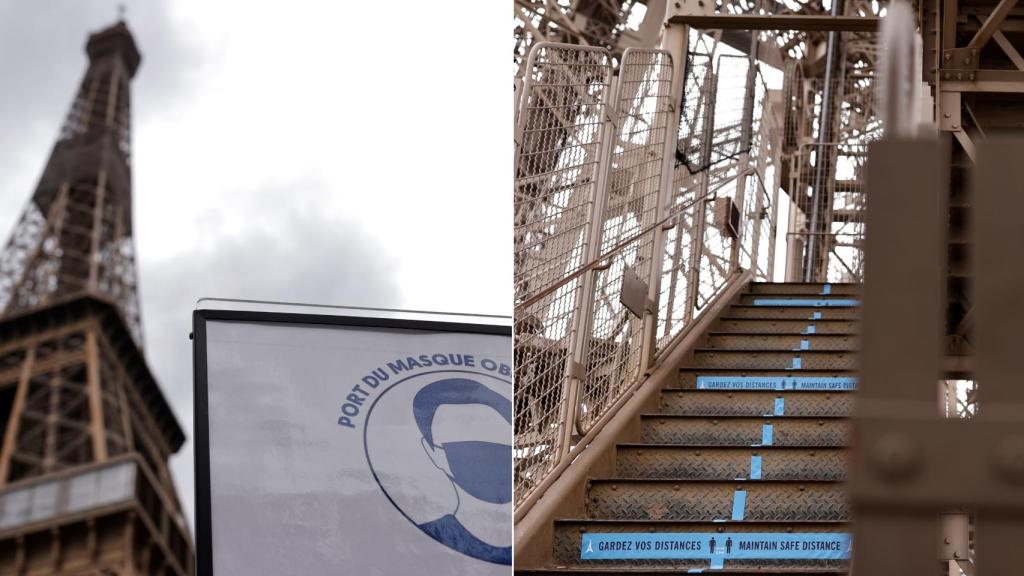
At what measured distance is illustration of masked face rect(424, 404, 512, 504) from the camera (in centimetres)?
332

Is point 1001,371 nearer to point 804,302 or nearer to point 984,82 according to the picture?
point 984,82

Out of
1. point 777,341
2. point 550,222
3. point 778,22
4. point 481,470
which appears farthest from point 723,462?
point 778,22

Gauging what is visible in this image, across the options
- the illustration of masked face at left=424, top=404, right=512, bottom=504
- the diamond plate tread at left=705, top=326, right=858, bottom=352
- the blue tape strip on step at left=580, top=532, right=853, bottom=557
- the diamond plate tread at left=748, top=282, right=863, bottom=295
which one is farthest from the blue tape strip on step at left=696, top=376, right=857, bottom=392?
the illustration of masked face at left=424, top=404, right=512, bottom=504

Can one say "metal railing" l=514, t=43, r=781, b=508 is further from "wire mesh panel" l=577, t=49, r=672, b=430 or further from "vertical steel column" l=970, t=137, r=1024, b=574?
"vertical steel column" l=970, t=137, r=1024, b=574

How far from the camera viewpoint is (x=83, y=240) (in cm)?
485

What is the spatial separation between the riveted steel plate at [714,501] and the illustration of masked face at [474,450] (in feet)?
4.88

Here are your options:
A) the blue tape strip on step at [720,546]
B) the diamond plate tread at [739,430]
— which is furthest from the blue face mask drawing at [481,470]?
the diamond plate tread at [739,430]

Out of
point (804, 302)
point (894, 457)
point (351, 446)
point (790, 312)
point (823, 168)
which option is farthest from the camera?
point (823, 168)

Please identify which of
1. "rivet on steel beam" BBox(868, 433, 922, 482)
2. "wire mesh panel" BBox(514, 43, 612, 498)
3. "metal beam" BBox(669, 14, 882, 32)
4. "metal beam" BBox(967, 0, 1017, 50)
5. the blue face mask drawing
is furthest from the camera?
"metal beam" BBox(669, 14, 882, 32)

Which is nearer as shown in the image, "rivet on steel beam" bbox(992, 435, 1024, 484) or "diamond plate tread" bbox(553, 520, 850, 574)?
"rivet on steel beam" bbox(992, 435, 1024, 484)

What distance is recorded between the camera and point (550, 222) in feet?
17.7

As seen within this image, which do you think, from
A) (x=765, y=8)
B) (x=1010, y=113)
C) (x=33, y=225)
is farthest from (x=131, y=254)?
(x=765, y=8)

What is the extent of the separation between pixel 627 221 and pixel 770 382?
127cm

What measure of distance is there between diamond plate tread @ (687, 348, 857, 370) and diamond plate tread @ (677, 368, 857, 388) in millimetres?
123
